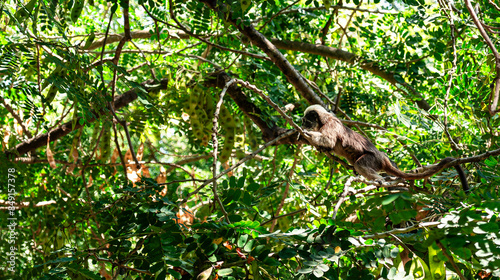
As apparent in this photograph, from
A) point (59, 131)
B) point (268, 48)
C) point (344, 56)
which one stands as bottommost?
point (344, 56)

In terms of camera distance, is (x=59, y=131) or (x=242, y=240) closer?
(x=242, y=240)

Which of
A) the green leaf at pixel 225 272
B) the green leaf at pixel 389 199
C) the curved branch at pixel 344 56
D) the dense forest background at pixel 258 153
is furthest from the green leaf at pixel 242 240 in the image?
the curved branch at pixel 344 56

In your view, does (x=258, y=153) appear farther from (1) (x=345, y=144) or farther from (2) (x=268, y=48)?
(2) (x=268, y=48)

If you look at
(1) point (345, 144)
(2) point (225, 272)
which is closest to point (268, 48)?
(1) point (345, 144)

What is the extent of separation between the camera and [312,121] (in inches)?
148

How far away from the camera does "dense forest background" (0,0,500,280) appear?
172 cm

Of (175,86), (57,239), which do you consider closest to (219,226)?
(175,86)

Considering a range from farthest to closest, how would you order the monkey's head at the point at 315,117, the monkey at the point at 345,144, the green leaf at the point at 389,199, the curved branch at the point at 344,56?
the curved branch at the point at 344,56 → the monkey's head at the point at 315,117 → the monkey at the point at 345,144 → the green leaf at the point at 389,199

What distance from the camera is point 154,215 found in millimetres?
2127

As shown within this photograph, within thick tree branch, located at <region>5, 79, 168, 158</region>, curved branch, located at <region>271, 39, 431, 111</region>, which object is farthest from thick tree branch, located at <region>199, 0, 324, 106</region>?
thick tree branch, located at <region>5, 79, 168, 158</region>

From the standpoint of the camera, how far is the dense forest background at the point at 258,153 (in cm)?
172

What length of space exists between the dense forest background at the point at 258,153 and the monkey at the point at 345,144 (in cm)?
15

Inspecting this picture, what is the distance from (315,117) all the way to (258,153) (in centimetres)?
73

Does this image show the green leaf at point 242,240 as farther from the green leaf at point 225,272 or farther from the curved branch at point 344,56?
the curved branch at point 344,56
